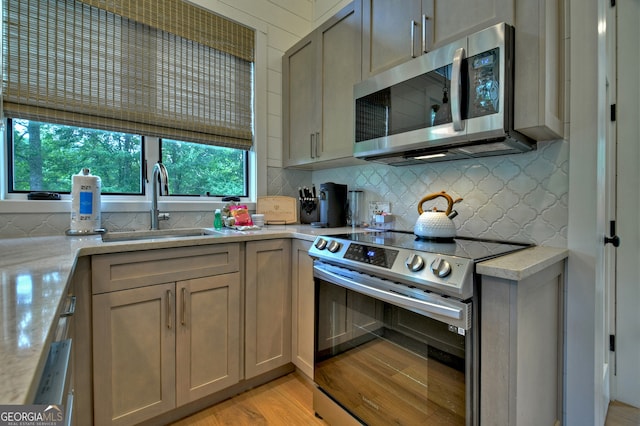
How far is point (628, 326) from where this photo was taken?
1735 mm

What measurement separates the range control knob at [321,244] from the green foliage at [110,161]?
1.12 meters

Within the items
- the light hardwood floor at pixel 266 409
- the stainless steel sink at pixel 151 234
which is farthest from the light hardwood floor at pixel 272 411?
the stainless steel sink at pixel 151 234

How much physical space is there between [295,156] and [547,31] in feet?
5.53

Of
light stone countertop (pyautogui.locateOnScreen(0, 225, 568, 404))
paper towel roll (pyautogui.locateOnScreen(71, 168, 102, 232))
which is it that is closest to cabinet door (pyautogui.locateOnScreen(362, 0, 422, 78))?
light stone countertop (pyautogui.locateOnScreen(0, 225, 568, 404))

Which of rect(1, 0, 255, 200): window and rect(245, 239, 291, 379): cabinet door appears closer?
rect(1, 0, 255, 200): window

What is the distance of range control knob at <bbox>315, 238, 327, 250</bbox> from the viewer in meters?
1.59

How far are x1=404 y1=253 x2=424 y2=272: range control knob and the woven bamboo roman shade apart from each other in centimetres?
171

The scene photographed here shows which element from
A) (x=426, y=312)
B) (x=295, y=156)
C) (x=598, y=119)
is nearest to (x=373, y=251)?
(x=426, y=312)

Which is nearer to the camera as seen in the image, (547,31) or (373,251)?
(547,31)

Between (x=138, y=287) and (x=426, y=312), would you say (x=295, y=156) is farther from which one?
(x=426, y=312)

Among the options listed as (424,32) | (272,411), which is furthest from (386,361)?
(424,32)

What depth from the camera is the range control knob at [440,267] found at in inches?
40.0

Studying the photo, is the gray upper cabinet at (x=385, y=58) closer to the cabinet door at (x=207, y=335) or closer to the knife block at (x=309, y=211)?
the knife block at (x=309, y=211)

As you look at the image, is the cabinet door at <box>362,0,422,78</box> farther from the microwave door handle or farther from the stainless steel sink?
the stainless steel sink
